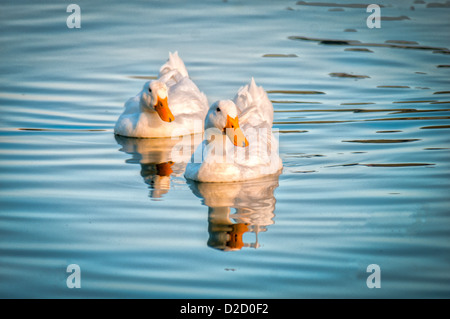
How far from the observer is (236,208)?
8.83 metres

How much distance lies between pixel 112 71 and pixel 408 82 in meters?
5.74

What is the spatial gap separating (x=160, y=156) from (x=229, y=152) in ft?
5.49

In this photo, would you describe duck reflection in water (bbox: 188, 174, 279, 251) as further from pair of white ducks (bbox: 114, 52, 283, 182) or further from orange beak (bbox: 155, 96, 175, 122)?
orange beak (bbox: 155, 96, 175, 122)

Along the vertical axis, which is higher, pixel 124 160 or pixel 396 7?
pixel 396 7

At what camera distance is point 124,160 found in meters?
10.8

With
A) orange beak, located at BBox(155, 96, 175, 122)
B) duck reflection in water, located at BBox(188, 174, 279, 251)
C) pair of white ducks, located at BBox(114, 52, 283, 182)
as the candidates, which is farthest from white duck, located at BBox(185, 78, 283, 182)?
orange beak, located at BBox(155, 96, 175, 122)

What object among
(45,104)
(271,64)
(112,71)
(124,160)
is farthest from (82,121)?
(271,64)

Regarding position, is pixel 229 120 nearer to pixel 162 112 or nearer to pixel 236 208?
pixel 236 208

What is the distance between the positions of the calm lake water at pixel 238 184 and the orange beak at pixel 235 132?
21.0 inches

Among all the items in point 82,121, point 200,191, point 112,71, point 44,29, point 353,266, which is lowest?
point 353,266

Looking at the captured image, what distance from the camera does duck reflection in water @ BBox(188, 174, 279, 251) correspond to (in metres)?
7.91

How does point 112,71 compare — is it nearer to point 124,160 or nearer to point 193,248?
point 124,160

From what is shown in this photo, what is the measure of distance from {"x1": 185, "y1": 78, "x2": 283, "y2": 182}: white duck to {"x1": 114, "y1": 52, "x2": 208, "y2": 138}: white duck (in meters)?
2.02

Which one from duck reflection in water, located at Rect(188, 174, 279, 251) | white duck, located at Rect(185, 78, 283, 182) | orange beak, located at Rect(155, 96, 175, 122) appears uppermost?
orange beak, located at Rect(155, 96, 175, 122)
